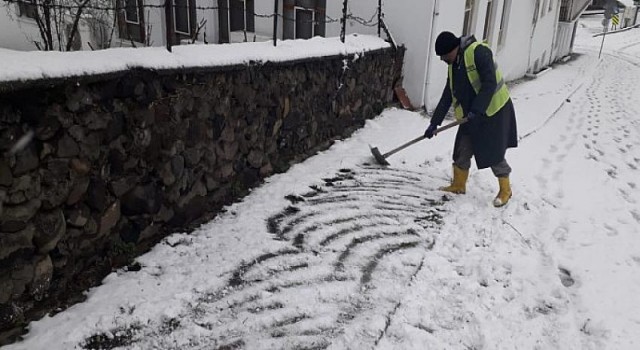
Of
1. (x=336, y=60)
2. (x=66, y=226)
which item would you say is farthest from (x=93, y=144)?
(x=336, y=60)

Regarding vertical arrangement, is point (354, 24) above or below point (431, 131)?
above

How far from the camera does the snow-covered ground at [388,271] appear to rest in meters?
2.86

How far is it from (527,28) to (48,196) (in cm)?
1662

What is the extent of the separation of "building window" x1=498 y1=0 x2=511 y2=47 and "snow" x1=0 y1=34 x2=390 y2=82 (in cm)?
934

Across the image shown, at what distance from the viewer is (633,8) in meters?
46.7

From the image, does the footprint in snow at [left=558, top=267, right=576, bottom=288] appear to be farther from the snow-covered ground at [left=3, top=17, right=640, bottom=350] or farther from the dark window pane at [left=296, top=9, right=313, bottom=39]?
the dark window pane at [left=296, top=9, right=313, bottom=39]

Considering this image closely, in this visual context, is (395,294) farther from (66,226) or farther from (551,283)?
(66,226)

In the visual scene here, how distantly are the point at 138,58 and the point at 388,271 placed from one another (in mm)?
2293

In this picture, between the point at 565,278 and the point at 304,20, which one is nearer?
the point at 565,278

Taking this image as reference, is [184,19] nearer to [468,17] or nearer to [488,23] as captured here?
[468,17]

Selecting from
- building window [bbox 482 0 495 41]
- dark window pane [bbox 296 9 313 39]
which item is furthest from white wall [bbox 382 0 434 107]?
building window [bbox 482 0 495 41]

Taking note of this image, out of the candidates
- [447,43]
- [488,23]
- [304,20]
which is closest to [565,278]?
[447,43]

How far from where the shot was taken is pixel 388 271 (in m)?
3.57

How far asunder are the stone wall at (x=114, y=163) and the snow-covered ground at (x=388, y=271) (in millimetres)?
189
